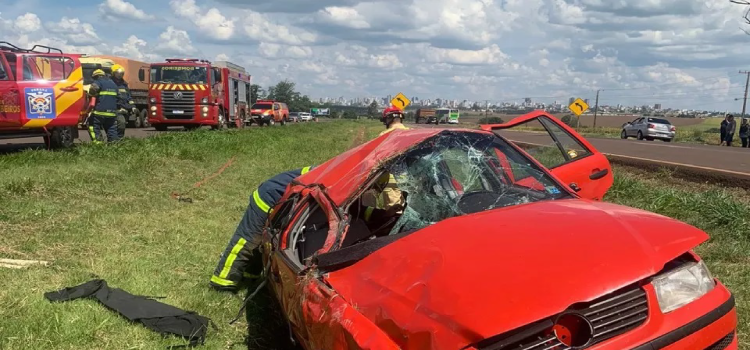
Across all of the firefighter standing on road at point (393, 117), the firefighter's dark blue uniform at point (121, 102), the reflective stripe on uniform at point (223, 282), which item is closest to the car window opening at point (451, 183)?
the reflective stripe on uniform at point (223, 282)

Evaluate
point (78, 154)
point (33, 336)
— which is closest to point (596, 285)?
point (33, 336)

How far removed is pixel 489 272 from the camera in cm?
202

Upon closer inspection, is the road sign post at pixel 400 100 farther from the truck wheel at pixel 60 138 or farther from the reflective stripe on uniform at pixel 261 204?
the reflective stripe on uniform at pixel 261 204

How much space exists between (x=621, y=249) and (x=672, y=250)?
0.78ft

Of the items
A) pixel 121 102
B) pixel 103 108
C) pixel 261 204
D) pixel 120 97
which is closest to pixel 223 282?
pixel 261 204

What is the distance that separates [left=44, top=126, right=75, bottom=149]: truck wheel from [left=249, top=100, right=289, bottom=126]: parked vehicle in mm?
25437

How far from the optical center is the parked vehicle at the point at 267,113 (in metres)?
40.6

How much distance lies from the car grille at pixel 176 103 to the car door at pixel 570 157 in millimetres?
19364

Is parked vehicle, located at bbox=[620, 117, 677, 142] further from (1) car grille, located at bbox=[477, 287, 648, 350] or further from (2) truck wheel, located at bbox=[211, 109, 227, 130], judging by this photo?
(1) car grille, located at bbox=[477, 287, 648, 350]

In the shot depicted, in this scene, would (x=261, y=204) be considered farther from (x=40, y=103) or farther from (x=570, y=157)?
(x=40, y=103)

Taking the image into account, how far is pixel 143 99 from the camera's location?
93.9 ft

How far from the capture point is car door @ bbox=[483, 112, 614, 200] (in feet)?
17.2

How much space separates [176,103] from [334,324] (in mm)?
22208

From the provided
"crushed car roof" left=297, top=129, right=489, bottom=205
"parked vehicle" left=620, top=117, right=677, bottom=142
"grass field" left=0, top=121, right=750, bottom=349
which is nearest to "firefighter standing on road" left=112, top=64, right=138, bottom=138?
"grass field" left=0, top=121, right=750, bottom=349
